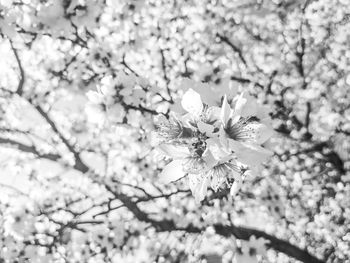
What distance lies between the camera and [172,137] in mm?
1426

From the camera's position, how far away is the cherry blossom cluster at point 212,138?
52.0 inches

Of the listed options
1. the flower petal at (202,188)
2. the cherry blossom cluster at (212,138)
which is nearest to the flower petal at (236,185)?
the cherry blossom cluster at (212,138)

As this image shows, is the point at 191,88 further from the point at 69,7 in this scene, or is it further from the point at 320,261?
the point at 320,261

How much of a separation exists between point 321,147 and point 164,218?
2314 millimetres

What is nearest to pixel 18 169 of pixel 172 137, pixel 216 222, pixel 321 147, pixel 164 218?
pixel 164 218

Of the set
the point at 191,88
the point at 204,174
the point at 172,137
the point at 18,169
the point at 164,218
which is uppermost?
the point at 18,169

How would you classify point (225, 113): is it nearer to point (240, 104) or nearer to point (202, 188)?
point (240, 104)

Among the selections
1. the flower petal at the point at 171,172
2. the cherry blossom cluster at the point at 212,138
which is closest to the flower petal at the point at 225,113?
the cherry blossom cluster at the point at 212,138

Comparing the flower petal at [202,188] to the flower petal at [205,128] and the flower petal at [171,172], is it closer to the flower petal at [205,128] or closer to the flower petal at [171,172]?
the flower petal at [171,172]

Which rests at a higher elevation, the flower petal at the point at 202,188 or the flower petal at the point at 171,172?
the flower petal at the point at 171,172

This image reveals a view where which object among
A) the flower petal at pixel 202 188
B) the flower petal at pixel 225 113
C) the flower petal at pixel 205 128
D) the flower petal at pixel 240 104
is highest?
the flower petal at pixel 240 104

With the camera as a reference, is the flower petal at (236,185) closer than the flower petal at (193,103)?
No

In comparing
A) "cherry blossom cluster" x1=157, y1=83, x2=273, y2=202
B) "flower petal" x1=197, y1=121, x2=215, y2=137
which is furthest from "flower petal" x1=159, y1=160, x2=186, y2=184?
"flower petal" x1=197, y1=121, x2=215, y2=137

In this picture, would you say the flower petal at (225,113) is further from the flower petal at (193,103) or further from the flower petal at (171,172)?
the flower petal at (171,172)
